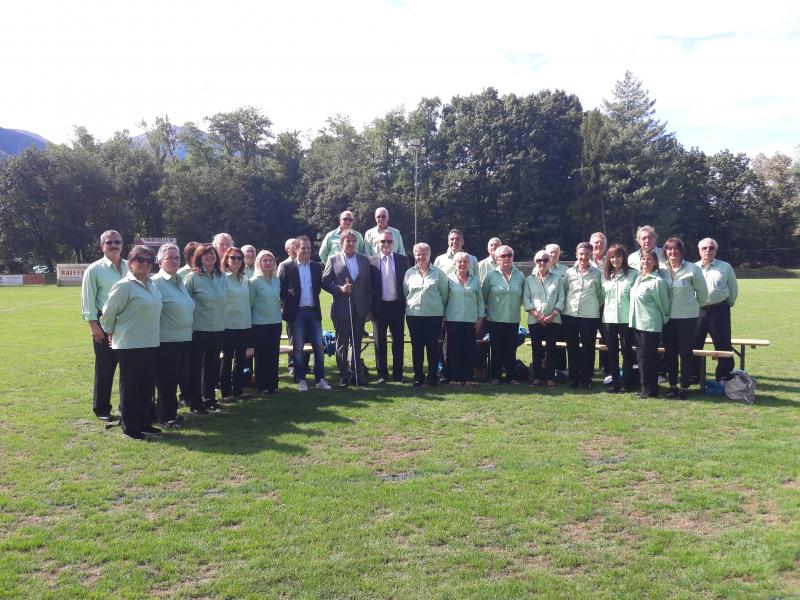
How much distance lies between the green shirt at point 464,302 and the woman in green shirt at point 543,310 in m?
0.68

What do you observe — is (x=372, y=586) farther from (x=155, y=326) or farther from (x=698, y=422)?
(x=698, y=422)

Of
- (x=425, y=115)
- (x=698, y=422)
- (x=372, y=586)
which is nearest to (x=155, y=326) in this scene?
(x=372, y=586)

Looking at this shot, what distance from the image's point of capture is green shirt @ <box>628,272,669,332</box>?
7.62 meters

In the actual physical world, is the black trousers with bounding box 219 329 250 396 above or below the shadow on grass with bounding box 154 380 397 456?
above

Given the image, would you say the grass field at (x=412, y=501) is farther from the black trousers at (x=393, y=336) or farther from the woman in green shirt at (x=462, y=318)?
the black trousers at (x=393, y=336)

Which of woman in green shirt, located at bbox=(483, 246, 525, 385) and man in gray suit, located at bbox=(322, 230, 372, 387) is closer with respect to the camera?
man in gray suit, located at bbox=(322, 230, 372, 387)

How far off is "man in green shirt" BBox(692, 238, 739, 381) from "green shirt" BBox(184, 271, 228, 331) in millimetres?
6030

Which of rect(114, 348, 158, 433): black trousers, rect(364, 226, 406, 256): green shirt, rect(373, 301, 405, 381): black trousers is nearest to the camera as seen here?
rect(114, 348, 158, 433): black trousers

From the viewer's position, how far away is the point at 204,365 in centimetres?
Result: 758

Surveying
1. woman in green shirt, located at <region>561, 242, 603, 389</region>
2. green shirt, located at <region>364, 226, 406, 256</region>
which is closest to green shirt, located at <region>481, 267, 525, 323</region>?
woman in green shirt, located at <region>561, 242, 603, 389</region>

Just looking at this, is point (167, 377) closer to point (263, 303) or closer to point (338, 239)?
point (263, 303)

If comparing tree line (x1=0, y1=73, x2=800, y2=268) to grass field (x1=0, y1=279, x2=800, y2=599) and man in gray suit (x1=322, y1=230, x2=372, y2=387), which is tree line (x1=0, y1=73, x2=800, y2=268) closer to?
man in gray suit (x1=322, y1=230, x2=372, y2=387)

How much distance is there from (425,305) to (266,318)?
2117 mm

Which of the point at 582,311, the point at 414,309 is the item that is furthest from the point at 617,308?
the point at 414,309
